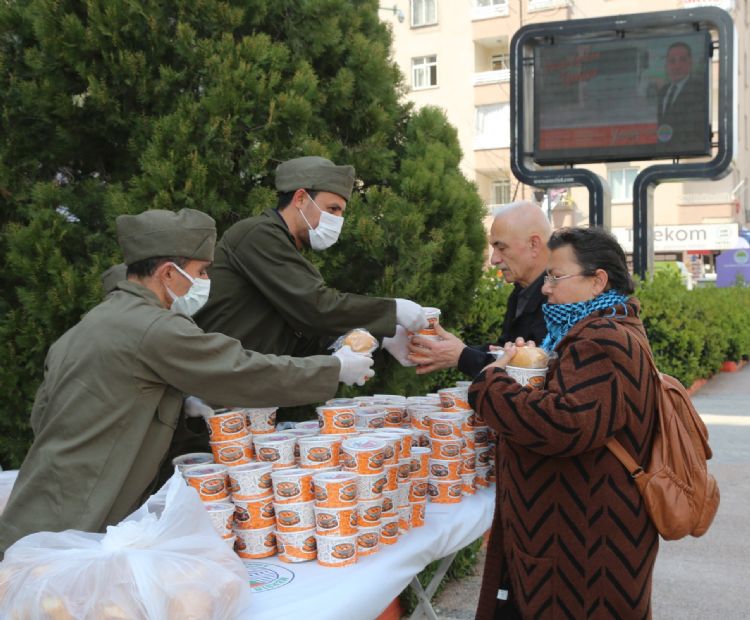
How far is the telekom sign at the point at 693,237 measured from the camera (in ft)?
118

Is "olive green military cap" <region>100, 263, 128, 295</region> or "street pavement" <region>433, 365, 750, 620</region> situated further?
"street pavement" <region>433, 365, 750, 620</region>

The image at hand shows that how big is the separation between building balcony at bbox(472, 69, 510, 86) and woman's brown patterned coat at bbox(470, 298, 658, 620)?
32.0 meters

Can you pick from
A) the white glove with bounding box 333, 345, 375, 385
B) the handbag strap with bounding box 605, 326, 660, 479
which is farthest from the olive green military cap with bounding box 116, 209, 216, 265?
the handbag strap with bounding box 605, 326, 660, 479

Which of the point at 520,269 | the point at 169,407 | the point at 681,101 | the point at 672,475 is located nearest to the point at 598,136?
the point at 681,101

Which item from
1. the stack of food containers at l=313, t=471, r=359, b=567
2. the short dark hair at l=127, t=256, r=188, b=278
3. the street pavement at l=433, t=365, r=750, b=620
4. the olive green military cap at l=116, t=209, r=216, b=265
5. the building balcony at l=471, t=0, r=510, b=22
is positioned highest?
the building balcony at l=471, t=0, r=510, b=22

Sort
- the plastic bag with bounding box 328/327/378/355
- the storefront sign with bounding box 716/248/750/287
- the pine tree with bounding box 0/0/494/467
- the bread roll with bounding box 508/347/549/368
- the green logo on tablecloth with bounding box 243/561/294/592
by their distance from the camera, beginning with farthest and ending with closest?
the storefront sign with bounding box 716/248/750/287, the pine tree with bounding box 0/0/494/467, the plastic bag with bounding box 328/327/378/355, the bread roll with bounding box 508/347/549/368, the green logo on tablecloth with bounding box 243/561/294/592

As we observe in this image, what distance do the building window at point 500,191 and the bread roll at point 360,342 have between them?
3320 centimetres

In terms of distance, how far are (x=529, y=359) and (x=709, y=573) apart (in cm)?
341

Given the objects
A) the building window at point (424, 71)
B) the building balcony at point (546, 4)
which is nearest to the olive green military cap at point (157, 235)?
the building balcony at point (546, 4)

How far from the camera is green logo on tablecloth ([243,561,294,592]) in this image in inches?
85.4

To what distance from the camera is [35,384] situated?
13.3 feet

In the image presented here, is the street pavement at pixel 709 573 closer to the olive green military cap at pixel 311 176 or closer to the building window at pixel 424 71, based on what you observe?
the olive green military cap at pixel 311 176

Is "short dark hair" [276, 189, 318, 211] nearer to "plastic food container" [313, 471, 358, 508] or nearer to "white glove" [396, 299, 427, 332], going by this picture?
"white glove" [396, 299, 427, 332]

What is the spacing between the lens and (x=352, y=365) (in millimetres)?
2768
